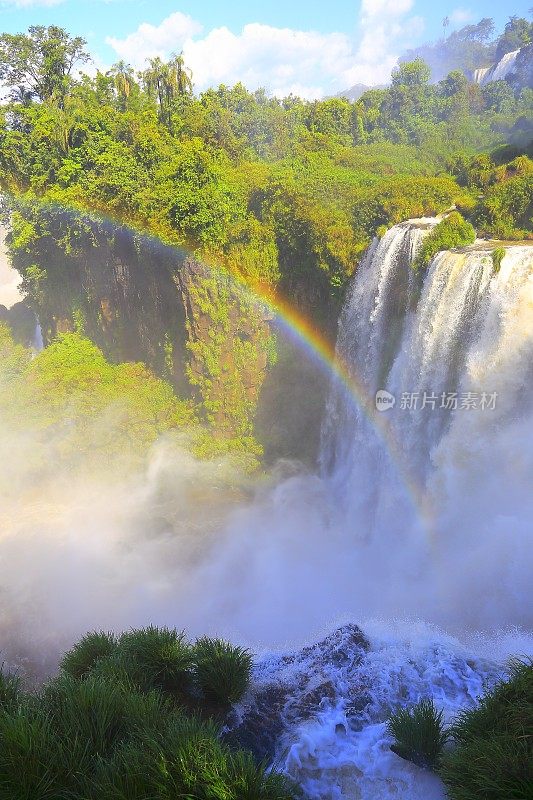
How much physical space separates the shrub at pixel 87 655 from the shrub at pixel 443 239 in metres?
11.6

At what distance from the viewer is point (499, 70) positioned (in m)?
50.1

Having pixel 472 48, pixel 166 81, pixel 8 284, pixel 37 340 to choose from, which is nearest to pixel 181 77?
pixel 166 81

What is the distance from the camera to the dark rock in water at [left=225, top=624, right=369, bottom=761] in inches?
265

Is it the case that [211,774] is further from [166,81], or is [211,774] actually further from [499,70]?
[499,70]

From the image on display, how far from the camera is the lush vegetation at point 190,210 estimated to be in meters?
18.4

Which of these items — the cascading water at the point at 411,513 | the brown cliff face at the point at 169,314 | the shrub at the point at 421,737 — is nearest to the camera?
the shrub at the point at 421,737

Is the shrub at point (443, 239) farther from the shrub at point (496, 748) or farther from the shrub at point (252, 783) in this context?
the shrub at point (252, 783)

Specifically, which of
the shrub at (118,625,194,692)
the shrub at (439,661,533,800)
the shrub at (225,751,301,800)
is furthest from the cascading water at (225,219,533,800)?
the shrub at (225,751,301,800)

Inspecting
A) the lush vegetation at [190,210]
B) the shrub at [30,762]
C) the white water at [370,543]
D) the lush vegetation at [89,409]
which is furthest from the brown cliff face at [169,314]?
the shrub at [30,762]

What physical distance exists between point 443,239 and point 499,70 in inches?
1863

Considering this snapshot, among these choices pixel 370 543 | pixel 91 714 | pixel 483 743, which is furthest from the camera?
pixel 370 543

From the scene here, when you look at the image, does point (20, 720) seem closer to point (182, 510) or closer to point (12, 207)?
point (182, 510)

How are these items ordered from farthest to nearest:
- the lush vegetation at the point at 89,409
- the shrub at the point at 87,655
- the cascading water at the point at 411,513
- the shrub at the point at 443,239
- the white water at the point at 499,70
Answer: the white water at the point at 499,70, the lush vegetation at the point at 89,409, the shrub at the point at 443,239, the shrub at the point at 87,655, the cascading water at the point at 411,513

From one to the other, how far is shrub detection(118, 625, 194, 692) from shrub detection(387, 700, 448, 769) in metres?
2.74
